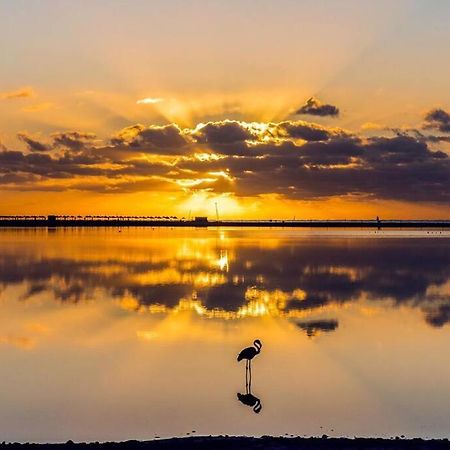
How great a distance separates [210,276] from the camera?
54031 millimetres

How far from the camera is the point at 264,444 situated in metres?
13.9

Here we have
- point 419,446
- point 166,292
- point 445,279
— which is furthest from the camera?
point 445,279

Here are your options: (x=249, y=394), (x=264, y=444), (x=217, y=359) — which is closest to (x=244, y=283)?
(x=217, y=359)

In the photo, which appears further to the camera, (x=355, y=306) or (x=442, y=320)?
(x=355, y=306)

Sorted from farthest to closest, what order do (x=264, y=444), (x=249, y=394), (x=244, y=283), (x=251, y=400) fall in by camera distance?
1. (x=244, y=283)
2. (x=249, y=394)
3. (x=251, y=400)
4. (x=264, y=444)

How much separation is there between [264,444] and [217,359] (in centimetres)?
923

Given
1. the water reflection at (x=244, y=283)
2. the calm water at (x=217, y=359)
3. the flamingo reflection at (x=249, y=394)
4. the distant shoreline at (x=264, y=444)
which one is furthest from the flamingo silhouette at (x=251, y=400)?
the water reflection at (x=244, y=283)

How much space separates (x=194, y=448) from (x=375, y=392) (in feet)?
23.7

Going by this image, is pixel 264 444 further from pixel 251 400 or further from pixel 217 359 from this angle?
pixel 217 359

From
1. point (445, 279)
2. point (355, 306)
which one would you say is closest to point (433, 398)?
point (355, 306)

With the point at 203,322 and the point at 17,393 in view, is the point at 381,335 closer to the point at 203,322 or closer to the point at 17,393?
the point at 203,322

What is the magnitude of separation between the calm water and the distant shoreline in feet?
4.35

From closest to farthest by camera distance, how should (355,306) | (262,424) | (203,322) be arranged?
(262,424)
(203,322)
(355,306)

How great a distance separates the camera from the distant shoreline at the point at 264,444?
44.9ft
